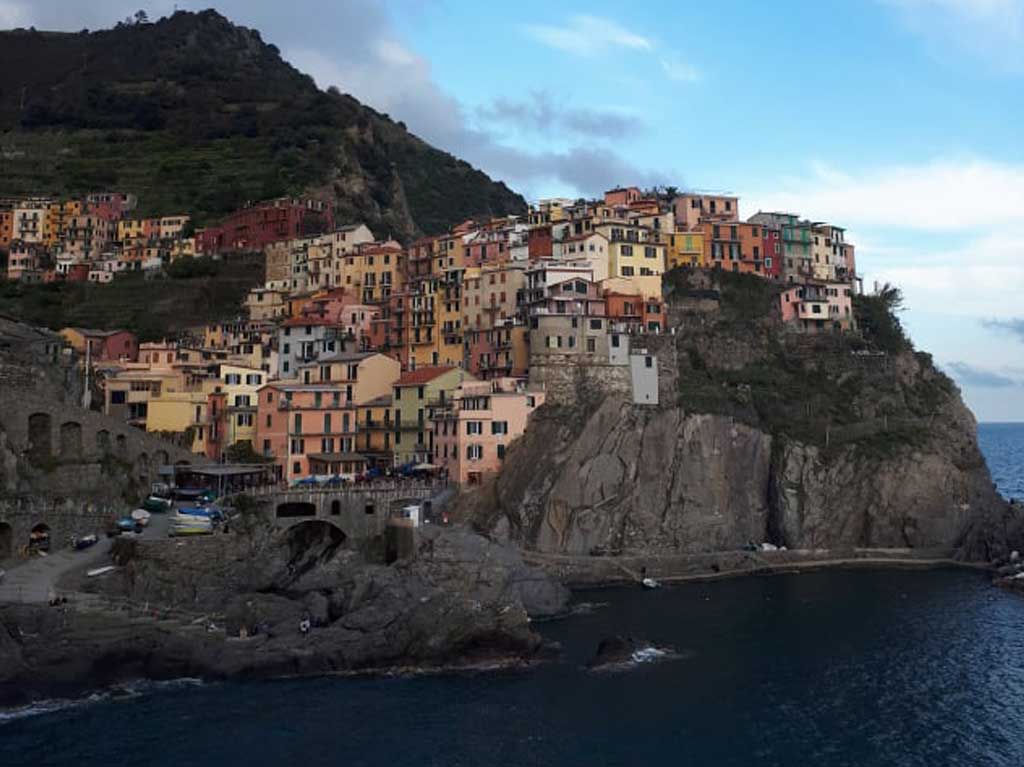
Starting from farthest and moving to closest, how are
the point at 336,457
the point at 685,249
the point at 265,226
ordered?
the point at 265,226 < the point at 685,249 < the point at 336,457

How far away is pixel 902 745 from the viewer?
139 ft

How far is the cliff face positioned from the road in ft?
80.1

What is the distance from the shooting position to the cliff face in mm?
74000

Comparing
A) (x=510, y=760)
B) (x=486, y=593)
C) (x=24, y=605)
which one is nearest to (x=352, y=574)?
(x=486, y=593)

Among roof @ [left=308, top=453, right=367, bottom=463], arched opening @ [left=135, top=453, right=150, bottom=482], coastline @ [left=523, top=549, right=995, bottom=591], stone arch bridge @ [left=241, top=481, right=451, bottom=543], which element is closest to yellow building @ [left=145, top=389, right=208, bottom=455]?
arched opening @ [left=135, top=453, right=150, bottom=482]

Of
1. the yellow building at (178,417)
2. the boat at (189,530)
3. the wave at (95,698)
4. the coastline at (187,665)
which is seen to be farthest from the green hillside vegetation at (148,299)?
the wave at (95,698)

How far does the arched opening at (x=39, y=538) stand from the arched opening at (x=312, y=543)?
13.5m

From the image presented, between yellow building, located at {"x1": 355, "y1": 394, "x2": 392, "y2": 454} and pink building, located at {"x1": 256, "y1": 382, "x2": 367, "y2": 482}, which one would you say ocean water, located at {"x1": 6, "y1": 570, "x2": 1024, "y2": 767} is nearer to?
yellow building, located at {"x1": 355, "y1": 394, "x2": 392, "y2": 454}

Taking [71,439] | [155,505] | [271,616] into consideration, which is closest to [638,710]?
[271,616]

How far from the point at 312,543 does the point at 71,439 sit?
16785 millimetres

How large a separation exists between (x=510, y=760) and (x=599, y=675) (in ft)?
36.4

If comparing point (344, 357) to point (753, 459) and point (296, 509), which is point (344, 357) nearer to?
point (296, 509)

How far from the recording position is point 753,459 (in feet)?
267

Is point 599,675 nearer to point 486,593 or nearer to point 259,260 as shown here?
point 486,593
